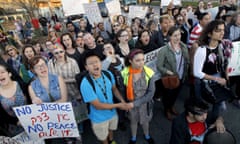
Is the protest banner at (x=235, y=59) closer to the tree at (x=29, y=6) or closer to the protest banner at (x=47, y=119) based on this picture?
the protest banner at (x=47, y=119)

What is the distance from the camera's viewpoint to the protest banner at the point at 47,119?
7.67 ft

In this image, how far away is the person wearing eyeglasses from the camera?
2117 millimetres

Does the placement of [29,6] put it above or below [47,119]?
above

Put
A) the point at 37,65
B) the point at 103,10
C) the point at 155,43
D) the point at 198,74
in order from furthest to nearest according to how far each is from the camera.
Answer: the point at 103,10 → the point at 155,43 → the point at 198,74 → the point at 37,65

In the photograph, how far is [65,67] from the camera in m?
3.09

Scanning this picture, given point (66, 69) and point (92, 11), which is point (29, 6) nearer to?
point (92, 11)

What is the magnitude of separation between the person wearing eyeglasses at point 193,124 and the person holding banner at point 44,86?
5.06ft

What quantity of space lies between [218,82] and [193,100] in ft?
2.87

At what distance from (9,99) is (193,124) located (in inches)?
90.7

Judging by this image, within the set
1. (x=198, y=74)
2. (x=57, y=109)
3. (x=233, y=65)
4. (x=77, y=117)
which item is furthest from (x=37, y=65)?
(x=233, y=65)

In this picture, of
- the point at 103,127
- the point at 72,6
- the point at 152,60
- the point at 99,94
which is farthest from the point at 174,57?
the point at 72,6

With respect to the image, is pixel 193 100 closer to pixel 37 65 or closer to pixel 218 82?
pixel 218 82

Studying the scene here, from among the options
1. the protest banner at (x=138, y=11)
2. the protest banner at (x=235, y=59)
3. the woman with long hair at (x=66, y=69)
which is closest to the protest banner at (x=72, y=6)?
the protest banner at (x=138, y=11)

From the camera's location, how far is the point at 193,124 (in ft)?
7.50
